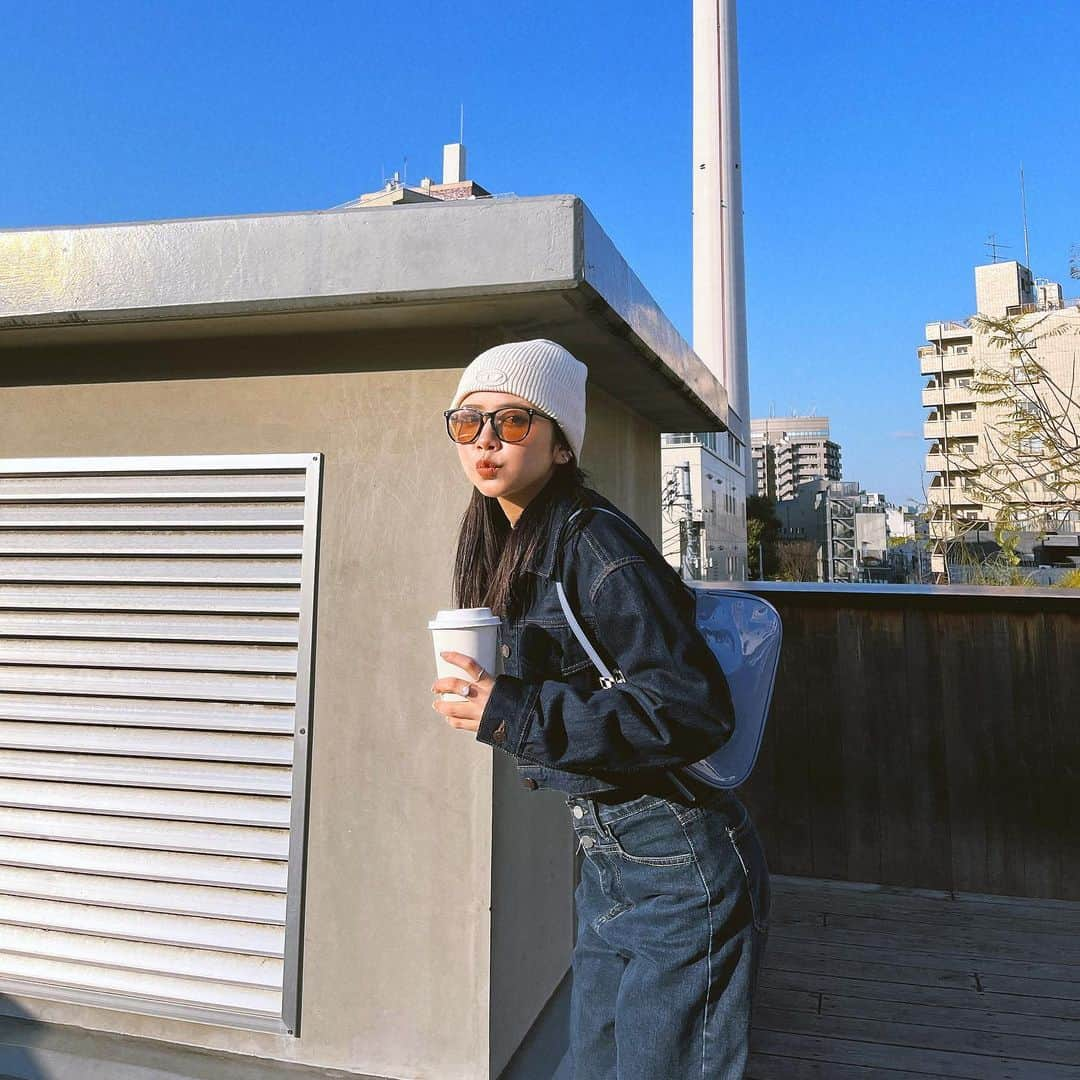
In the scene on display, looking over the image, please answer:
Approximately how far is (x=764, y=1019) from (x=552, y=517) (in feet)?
8.27

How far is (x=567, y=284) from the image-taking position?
2.07m

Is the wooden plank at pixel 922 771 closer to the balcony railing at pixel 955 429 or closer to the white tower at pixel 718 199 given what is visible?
the white tower at pixel 718 199

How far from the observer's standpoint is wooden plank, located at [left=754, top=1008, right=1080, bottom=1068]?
283 centimetres

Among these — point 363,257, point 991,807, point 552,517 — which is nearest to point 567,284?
point 363,257

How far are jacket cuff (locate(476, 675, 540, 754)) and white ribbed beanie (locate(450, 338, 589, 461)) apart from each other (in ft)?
1.65

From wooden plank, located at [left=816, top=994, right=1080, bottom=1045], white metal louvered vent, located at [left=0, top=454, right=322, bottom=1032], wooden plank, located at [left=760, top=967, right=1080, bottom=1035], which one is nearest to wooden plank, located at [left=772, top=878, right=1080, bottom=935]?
wooden plank, located at [left=760, top=967, right=1080, bottom=1035]

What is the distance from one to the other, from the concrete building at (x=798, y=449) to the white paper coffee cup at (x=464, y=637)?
149 m

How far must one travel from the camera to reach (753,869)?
57.5 inches

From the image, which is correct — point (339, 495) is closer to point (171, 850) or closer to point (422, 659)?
point (422, 659)

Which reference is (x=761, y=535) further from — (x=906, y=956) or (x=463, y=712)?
(x=463, y=712)

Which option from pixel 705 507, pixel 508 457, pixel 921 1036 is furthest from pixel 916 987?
pixel 705 507

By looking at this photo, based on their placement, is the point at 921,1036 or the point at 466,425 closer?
the point at 466,425

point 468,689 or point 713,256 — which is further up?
point 713,256

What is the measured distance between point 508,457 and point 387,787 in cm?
139
